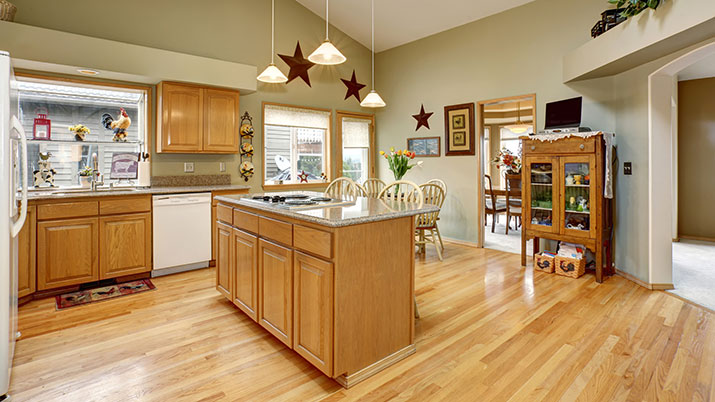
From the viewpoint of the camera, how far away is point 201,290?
133 inches

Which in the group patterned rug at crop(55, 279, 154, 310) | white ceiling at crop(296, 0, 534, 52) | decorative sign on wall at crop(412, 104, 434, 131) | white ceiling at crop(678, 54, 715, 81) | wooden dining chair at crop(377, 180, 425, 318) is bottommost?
Result: patterned rug at crop(55, 279, 154, 310)

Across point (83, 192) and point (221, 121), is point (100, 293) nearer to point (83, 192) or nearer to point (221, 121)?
point (83, 192)

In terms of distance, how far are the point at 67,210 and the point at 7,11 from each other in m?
1.80

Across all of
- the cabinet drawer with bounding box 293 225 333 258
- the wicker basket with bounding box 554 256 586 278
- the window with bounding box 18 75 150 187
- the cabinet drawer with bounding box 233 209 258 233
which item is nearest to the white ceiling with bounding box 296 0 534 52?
the window with bounding box 18 75 150 187

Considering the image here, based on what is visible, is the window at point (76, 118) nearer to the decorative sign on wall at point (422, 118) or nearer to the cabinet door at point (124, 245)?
the cabinet door at point (124, 245)

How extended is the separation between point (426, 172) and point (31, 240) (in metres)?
4.81

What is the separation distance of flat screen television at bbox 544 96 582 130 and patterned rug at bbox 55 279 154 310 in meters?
4.52

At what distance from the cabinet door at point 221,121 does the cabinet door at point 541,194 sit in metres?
3.52

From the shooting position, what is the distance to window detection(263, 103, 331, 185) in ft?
17.2

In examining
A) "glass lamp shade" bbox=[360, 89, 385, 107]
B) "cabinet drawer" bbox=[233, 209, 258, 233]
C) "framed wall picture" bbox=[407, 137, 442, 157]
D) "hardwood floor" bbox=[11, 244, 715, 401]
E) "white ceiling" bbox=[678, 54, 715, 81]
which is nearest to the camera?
"hardwood floor" bbox=[11, 244, 715, 401]

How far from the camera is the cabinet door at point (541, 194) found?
392 cm

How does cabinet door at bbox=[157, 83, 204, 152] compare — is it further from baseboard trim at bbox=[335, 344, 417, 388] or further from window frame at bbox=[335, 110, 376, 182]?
baseboard trim at bbox=[335, 344, 417, 388]

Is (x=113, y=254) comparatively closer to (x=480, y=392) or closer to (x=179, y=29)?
(x=179, y=29)

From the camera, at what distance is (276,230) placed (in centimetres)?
217
